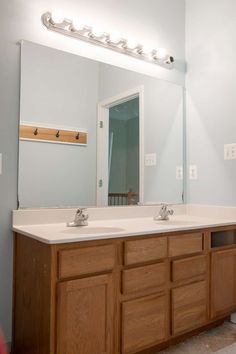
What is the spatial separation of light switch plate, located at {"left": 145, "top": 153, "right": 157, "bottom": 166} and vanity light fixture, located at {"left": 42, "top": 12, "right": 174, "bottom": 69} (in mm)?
777

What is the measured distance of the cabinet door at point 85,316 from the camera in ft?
4.68

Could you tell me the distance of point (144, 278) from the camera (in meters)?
1.71

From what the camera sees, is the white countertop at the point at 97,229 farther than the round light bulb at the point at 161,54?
No

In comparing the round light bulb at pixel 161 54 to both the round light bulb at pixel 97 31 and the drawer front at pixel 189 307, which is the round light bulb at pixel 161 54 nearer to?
the round light bulb at pixel 97 31

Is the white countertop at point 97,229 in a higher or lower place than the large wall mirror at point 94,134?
lower

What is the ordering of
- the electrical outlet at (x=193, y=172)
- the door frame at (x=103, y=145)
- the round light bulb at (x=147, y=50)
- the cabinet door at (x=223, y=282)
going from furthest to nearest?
the electrical outlet at (x=193, y=172), the round light bulb at (x=147, y=50), the door frame at (x=103, y=145), the cabinet door at (x=223, y=282)

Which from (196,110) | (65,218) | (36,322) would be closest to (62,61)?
(65,218)

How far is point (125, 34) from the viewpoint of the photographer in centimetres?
237

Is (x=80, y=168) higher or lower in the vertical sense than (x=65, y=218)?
higher

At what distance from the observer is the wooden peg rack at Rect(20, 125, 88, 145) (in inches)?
74.5

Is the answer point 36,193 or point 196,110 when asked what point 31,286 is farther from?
point 196,110

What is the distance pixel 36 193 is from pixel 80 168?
0.36m

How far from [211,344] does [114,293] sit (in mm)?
853

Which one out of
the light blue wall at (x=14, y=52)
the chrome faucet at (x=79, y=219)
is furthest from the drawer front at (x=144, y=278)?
the light blue wall at (x=14, y=52)
